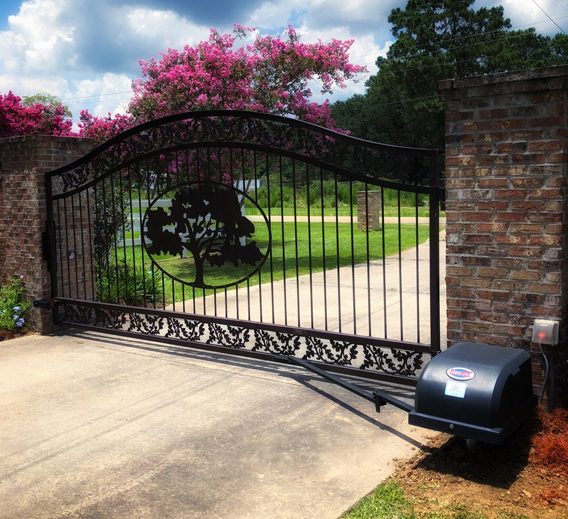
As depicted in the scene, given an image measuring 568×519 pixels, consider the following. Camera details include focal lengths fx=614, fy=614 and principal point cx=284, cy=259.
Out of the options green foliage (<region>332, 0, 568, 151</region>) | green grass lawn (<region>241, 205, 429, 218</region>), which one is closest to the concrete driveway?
green grass lawn (<region>241, 205, 429, 218</region>)

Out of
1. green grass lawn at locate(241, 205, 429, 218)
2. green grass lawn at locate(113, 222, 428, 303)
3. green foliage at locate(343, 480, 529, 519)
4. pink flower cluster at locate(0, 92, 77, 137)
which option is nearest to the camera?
green foliage at locate(343, 480, 529, 519)

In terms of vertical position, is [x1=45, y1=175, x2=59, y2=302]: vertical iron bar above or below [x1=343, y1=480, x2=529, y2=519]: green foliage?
above

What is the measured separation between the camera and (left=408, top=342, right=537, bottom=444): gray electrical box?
9.70 ft

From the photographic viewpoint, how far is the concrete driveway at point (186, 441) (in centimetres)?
294

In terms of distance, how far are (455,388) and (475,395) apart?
110 millimetres

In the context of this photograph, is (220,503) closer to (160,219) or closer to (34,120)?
(160,219)

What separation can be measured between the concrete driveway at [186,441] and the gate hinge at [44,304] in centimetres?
122

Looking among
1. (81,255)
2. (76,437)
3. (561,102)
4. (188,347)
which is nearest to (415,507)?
(76,437)

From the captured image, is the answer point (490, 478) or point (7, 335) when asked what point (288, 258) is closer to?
point (7, 335)

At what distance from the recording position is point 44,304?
638cm

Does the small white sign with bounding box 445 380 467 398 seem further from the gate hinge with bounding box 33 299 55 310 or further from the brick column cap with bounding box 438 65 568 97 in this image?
the gate hinge with bounding box 33 299 55 310

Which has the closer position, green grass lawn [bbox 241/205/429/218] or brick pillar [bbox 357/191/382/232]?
brick pillar [bbox 357/191/382/232]

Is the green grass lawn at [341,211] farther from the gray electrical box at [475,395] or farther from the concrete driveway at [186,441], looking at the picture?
the gray electrical box at [475,395]

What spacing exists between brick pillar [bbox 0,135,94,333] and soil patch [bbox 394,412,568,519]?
4.62m
